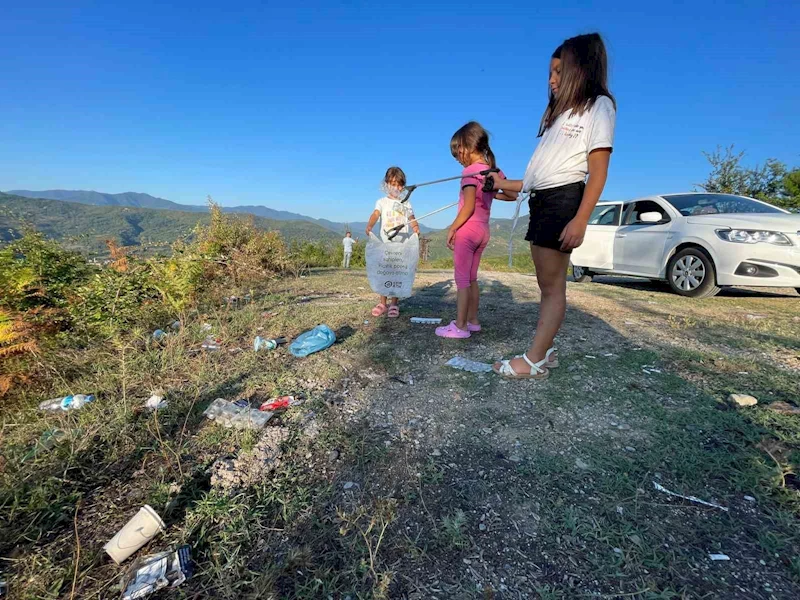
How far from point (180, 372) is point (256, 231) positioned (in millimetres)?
5667

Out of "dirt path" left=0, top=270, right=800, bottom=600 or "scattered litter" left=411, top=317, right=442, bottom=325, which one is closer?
"dirt path" left=0, top=270, right=800, bottom=600

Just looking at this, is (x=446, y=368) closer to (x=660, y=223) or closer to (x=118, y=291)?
(x=118, y=291)

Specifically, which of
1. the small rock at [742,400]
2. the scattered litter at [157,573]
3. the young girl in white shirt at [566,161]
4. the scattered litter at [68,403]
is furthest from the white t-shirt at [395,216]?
the scattered litter at [157,573]

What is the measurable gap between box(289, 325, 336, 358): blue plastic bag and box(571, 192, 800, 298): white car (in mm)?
5348

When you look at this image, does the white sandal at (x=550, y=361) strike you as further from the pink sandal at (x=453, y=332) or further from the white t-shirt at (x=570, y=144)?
the white t-shirt at (x=570, y=144)

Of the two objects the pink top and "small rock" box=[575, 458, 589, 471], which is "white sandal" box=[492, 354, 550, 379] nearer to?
"small rock" box=[575, 458, 589, 471]

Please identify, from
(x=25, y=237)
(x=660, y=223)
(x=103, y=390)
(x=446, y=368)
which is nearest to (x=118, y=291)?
(x=25, y=237)

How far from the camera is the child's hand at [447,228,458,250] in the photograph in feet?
9.89

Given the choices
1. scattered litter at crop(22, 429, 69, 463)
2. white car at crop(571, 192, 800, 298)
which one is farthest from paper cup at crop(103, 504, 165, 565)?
white car at crop(571, 192, 800, 298)

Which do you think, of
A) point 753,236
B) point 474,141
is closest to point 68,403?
point 474,141

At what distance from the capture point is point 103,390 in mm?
2193

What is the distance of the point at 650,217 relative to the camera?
19.8 feet

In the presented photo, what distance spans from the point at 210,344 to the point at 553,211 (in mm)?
2650

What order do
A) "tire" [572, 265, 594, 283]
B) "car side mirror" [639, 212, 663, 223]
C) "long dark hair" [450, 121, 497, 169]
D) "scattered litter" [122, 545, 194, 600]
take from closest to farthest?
"scattered litter" [122, 545, 194, 600], "long dark hair" [450, 121, 497, 169], "car side mirror" [639, 212, 663, 223], "tire" [572, 265, 594, 283]
